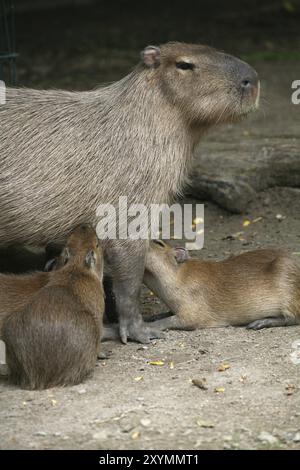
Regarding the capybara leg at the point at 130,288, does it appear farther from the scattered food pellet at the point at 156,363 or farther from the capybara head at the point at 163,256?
the scattered food pellet at the point at 156,363

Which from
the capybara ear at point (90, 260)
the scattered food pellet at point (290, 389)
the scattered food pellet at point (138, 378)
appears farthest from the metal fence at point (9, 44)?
the scattered food pellet at point (290, 389)

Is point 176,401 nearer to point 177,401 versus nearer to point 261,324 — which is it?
point 177,401

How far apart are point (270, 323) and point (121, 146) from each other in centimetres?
151

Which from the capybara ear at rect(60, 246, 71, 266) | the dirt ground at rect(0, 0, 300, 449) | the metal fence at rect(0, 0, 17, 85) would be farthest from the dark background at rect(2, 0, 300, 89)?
the dirt ground at rect(0, 0, 300, 449)

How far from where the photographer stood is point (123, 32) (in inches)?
529

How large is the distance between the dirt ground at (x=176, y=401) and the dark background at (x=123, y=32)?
217 inches

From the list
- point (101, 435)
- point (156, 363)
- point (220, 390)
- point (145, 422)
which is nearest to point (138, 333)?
point (156, 363)

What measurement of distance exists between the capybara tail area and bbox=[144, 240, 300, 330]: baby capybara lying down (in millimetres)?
1158

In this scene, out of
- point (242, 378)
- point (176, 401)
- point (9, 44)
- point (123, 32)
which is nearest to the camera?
point (176, 401)

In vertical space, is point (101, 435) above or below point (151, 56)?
below

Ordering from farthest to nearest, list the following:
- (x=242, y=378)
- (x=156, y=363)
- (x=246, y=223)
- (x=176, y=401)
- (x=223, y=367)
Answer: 1. (x=246, y=223)
2. (x=156, y=363)
3. (x=223, y=367)
4. (x=242, y=378)
5. (x=176, y=401)

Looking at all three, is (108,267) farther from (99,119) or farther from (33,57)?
(33,57)

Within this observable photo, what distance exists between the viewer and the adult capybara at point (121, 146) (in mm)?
5824
